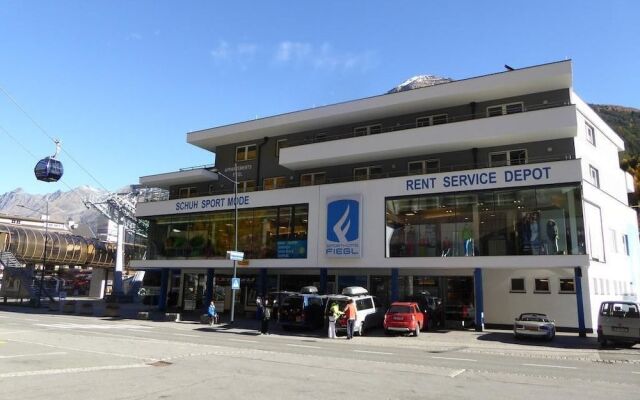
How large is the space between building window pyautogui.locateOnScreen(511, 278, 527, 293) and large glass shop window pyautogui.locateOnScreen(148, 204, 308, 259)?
13.0 meters

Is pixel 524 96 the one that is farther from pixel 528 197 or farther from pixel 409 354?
pixel 409 354

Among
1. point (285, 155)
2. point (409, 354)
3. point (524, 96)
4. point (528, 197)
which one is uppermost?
point (524, 96)

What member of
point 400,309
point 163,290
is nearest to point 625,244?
point 400,309

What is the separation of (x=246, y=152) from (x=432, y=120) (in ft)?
51.6

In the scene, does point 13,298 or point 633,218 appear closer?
point 633,218

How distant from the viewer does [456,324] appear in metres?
30.0

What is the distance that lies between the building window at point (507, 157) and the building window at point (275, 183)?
50.2 ft

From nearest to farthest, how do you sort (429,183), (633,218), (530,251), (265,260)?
(530,251) < (429,183) < (265,260) < (633,218)

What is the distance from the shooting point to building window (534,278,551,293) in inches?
1133

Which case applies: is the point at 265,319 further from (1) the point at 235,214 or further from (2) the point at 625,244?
(2) the point at 625,244

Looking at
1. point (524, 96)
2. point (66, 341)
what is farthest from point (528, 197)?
point (66, 341)

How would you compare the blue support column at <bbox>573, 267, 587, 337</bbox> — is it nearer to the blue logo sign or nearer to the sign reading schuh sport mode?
the sign reading schuh sport mode

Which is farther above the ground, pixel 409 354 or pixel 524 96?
pixel 524 96

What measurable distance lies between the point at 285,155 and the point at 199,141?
10.4m
